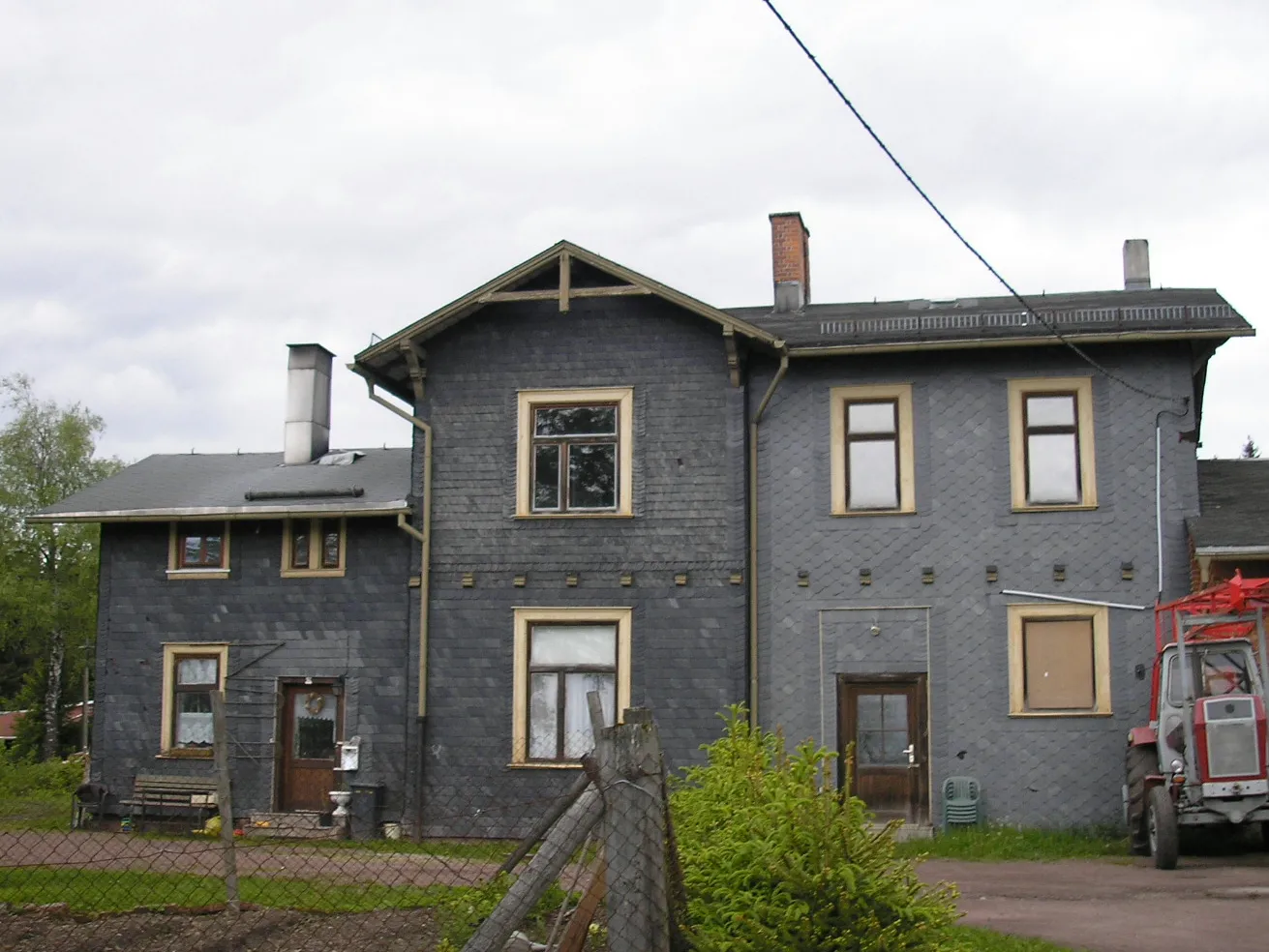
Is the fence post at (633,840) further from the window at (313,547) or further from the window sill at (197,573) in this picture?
the window sill at (197,573)

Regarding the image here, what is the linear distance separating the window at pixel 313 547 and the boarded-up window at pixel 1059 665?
9.60 metres

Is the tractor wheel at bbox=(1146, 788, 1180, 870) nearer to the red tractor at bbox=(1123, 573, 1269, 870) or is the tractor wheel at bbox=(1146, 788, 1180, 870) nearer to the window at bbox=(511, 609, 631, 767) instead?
the red tractor at bbox=(1123, 573, 1269, 870)

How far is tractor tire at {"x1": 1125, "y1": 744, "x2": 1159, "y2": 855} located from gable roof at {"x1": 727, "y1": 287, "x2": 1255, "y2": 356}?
538 centimetres

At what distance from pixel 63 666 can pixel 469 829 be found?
1001 inches

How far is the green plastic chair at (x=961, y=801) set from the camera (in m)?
17.9

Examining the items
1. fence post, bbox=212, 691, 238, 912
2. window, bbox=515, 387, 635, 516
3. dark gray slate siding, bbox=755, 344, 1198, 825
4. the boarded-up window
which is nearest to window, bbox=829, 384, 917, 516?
dark gray slate siding, bbox=755, 344, 1198, 825

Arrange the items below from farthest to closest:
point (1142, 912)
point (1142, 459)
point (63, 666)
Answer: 1. point (63, 666)
2. point (1142, 459)
3. point (1142, 912)

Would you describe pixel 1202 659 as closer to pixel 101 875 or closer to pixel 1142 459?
pixel 1142 459

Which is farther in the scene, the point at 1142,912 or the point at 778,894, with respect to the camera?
the point at 1142,912

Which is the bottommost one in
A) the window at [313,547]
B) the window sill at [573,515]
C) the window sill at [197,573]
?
the window sill at [197,573]

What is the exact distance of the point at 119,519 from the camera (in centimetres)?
2077

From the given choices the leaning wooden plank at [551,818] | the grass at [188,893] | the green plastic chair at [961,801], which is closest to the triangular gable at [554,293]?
the green plastic chair at [961,801]

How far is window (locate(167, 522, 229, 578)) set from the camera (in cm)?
2103

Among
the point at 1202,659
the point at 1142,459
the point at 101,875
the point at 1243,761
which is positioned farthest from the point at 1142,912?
the point at 101,875
